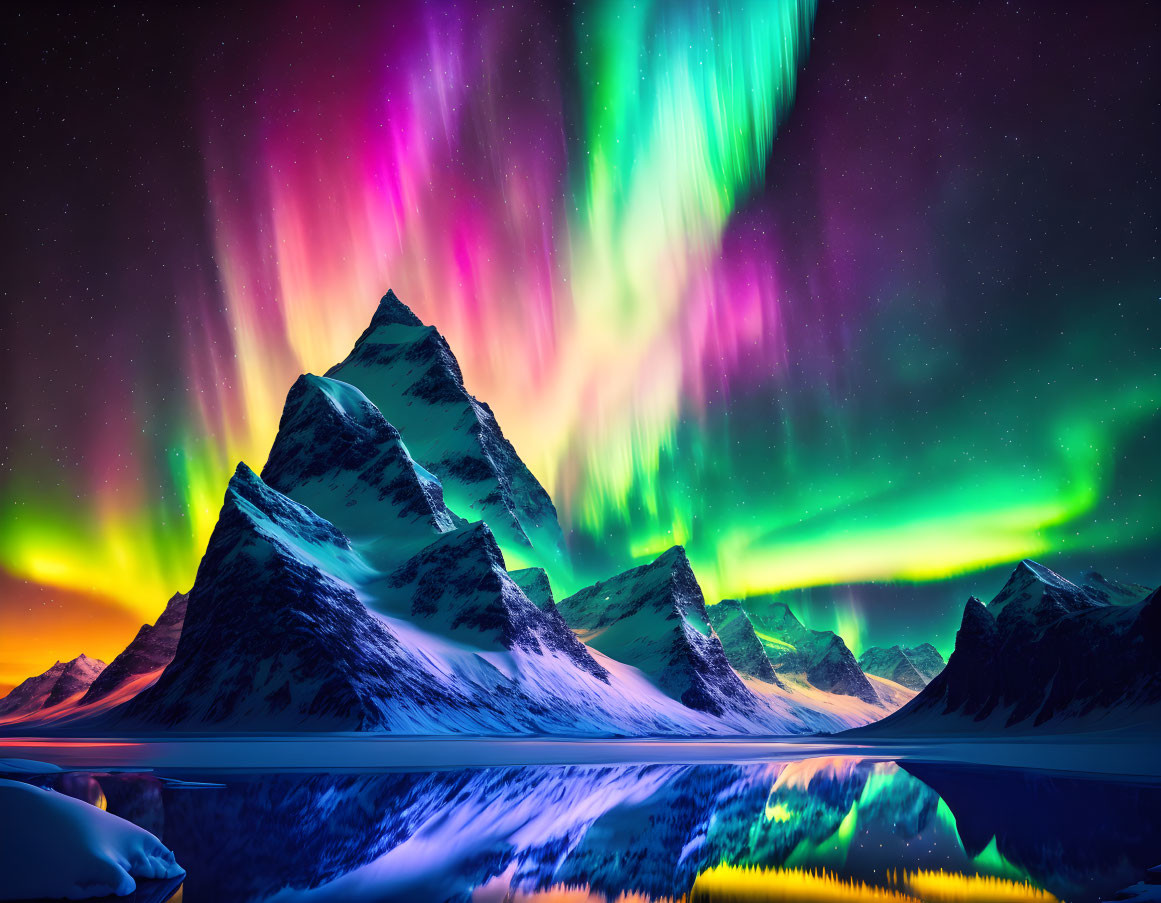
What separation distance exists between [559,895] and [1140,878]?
13704 mm

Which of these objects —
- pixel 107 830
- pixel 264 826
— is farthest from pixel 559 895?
pixel 264 826

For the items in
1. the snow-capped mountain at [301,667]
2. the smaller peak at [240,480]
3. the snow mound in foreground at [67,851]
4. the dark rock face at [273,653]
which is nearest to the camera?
the snow mound in foreground at [67,851]

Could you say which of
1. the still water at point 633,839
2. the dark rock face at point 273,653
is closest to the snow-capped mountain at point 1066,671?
the dark rock face at point 273,653

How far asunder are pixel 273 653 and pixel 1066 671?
170 metres

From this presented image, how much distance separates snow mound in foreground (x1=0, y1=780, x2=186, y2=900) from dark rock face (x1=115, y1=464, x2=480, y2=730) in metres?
→ 122

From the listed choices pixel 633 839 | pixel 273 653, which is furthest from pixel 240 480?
pixel 633 839

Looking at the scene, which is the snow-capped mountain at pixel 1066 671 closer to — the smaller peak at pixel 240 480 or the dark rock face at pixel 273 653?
the dark rock face at pixel 273 653

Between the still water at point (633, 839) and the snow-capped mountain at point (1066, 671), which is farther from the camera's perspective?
the snow-capped mountain at point (1066, 671)

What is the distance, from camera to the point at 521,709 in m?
180

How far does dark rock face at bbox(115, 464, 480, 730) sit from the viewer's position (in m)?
142

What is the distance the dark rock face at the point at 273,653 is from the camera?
14200 centimetres

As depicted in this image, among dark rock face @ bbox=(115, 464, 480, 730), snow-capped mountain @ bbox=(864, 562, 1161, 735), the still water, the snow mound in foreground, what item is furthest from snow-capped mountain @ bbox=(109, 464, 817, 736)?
the snow mound in foreground

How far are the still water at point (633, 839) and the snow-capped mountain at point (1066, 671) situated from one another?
473 feet

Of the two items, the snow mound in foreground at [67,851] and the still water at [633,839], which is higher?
the snow mound in foreground at [67,851]
